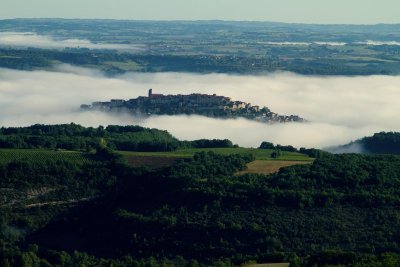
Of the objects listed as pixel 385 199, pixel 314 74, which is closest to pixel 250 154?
pixel 385 199

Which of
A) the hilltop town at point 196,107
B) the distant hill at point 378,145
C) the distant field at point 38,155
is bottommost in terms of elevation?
the hilltop town at point 196,107

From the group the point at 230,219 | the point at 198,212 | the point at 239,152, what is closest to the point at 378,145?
the point at 239,152

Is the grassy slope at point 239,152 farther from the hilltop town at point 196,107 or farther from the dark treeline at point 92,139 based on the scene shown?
the hilltop town at point 196,107

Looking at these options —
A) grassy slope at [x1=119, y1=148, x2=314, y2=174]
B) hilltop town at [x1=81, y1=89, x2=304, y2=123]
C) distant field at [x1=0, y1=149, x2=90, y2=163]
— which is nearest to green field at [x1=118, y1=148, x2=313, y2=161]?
grassy slope at [x1=119, y1=148, x2=314, y2=174]

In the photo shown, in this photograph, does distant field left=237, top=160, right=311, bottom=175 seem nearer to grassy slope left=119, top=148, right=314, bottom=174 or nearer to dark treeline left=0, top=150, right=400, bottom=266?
grassy slope left=119, top=148, right=314, bottom=174

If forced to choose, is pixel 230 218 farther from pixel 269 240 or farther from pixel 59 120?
pixel 59 120

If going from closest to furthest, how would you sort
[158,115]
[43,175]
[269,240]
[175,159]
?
[269,240]
[43,175]
[175,159]
[158,115]

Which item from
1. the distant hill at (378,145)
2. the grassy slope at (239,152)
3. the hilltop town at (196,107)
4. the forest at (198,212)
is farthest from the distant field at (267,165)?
the hilltop town at (196,107)
